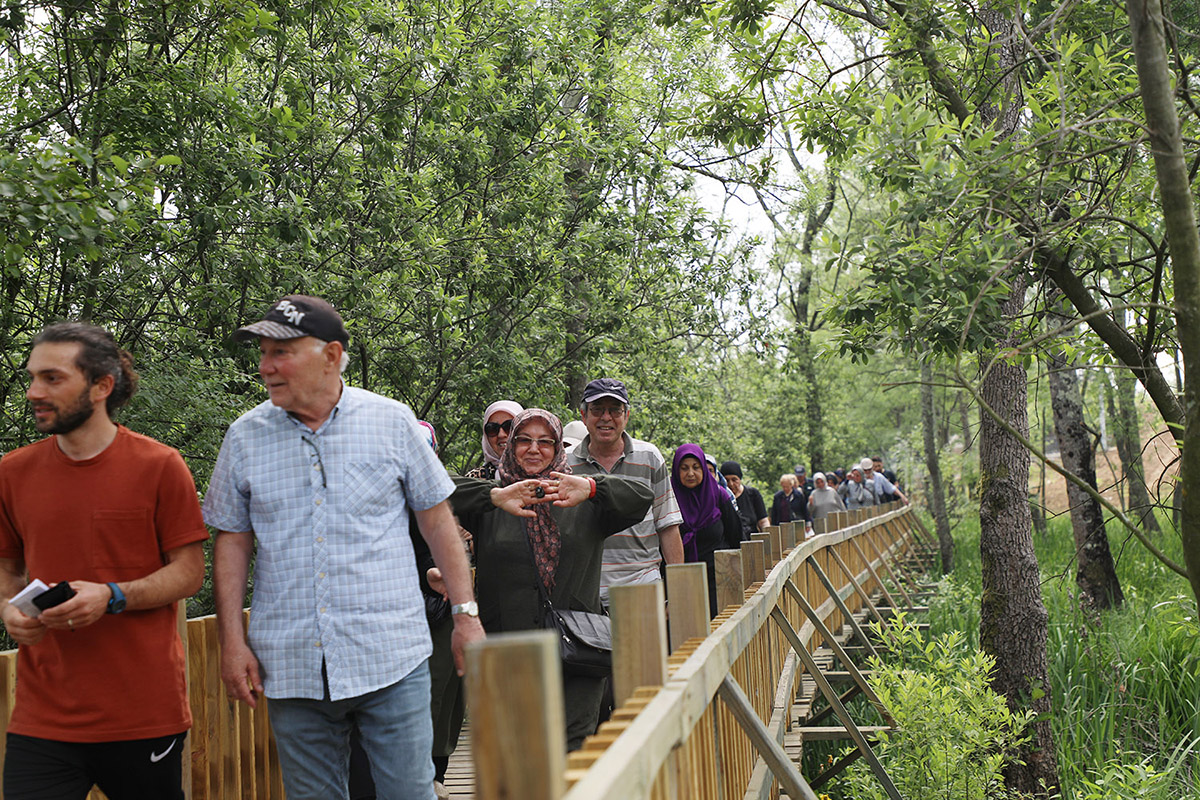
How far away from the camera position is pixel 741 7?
771 centimetres

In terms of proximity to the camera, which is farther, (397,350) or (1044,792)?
(397,350)

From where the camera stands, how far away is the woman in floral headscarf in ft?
14.5

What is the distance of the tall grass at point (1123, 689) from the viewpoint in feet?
26.8

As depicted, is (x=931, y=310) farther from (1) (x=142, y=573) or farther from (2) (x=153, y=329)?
(2) (x=153, y=329)

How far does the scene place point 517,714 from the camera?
1.56 metres

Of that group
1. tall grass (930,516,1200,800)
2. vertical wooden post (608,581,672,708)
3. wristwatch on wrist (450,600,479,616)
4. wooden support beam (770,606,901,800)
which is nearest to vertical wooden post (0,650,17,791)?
wristwatch on wrist (450,600,479,616)

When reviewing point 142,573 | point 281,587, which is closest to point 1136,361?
point 281,587

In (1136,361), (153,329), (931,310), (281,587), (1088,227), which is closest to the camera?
(281,587)

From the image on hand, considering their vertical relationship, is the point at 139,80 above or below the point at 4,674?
above

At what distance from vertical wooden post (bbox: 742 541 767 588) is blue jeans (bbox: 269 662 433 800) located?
7.15 feet

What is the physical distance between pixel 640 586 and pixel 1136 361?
157 inches

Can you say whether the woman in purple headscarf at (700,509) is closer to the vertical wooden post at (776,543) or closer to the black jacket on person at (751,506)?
the vertical wooden post at (776,543)

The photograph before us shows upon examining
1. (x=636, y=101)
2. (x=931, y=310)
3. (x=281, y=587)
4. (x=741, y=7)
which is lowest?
(x=281, y=587)

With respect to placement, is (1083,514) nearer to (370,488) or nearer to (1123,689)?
(1123,689)
